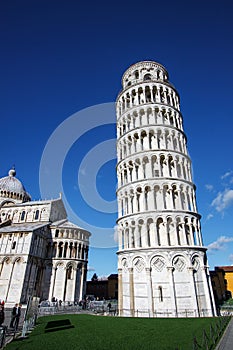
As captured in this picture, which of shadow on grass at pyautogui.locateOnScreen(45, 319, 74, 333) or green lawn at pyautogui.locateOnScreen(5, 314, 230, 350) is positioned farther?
shadow on grass at pyautogui.locateOnScreen(45, 319, 74, 333)

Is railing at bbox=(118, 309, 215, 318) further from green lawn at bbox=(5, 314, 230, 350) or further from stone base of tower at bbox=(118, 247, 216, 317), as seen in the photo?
green lawn at bbox=(5, 314, 230, 350)

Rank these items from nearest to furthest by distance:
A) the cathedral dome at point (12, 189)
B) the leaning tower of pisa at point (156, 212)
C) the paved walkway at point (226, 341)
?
the paved walkway at point (226, 341) → the leaning tower of pisa at point (156, 212) → the cathedral dome at point (12, 189)

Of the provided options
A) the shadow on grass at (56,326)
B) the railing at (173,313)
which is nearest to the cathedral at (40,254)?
the shadow on grass at (56,326)

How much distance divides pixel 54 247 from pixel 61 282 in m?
5.75

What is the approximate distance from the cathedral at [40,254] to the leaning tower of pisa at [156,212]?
1598cm

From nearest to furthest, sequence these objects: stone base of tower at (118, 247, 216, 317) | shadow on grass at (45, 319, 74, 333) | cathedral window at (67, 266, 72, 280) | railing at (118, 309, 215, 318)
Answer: shadow on grass at (45, 319, 74, 333) → railing at (118, 309, 215, 318) → stone base of tower at (118, 247, 216, 317) → cathedral window at (67, 266, 72, 280)

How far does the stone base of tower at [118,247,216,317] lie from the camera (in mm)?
19266

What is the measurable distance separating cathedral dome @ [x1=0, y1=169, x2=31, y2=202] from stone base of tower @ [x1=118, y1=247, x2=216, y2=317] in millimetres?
36794

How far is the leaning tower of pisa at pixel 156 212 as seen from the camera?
19938 millimetres

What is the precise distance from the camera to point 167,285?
65.5 feet

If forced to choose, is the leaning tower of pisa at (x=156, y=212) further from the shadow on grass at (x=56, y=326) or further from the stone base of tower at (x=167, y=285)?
the shadow on grass at (x=56, y=326)

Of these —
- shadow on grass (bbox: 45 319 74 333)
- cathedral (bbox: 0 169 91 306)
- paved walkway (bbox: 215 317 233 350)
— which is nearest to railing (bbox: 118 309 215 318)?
paved walkway (bbox: 215 317 233 350)

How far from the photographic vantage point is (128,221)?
78.0ft

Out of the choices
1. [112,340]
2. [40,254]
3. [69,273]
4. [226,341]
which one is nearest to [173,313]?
[226,341]
